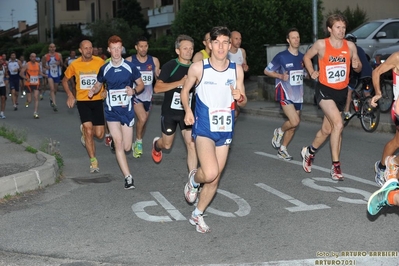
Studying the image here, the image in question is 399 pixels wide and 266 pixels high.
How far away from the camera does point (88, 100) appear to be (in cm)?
1098

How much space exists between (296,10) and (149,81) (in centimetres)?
1579

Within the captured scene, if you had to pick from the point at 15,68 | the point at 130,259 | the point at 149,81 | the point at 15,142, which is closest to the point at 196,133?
the point at 130,259

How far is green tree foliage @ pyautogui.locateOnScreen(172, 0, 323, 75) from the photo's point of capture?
26391 mm

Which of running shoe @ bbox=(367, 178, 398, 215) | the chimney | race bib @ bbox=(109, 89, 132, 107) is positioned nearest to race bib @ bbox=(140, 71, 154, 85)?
race bib @ bbox=(109, 89, 132, 107)

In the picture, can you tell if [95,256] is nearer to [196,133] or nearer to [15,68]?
[196,133]

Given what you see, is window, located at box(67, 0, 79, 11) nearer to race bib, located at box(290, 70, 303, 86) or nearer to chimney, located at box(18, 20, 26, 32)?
chimney, located at box(18, 20, 26, 32)

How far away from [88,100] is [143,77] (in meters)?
1.61

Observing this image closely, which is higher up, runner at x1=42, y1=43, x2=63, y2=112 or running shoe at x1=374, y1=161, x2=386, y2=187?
runner at x1=42, y1=43, x2=63, y2=112

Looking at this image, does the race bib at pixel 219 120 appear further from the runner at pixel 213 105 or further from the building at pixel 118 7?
the building at pixel 118 7

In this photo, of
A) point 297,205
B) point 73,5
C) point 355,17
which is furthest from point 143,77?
point 73,5

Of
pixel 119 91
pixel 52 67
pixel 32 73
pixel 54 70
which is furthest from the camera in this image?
pixel 54 70

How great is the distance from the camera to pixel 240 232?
719 centimetres

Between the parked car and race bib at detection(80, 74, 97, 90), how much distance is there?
12210mm

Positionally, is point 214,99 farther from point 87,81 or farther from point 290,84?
point 290,84
